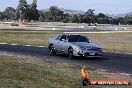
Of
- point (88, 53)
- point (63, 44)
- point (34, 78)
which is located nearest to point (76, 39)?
point (63, 44)

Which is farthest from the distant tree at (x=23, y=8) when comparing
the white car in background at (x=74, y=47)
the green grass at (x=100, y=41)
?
the white car in background at (x=74, y=47)

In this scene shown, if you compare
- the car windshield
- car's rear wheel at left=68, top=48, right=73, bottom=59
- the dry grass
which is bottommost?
the dry grass

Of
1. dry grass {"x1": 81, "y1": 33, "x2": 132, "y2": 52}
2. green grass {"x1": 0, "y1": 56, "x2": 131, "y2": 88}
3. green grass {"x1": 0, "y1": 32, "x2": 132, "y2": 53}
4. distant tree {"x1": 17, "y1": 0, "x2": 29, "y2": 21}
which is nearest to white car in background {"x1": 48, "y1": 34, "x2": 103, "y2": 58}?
green grass {"x1": 0, "y1": 56, "x2": 131, "y2": 88}

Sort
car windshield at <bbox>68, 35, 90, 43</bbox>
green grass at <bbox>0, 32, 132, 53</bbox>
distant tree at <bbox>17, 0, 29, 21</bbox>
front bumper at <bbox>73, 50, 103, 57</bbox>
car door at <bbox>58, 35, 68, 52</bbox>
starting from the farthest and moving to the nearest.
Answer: distant tree at <bbox>17, 0, 29, 21</bbox>
green grass at <bbox>0, 32, 132, 53</bbox>
car windshield at <bbox>68, 35, 90, 43</bbox>
car door at <bbox>58, 35, 68, 52</bbox>
front bumper at <bbox>73, 50, 103, 57</bbox>

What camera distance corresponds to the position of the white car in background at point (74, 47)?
70.1 feet

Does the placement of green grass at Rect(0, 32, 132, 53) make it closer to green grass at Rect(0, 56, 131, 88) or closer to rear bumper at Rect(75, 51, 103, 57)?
rear bumper at Rect(75, 51, 103, 57)

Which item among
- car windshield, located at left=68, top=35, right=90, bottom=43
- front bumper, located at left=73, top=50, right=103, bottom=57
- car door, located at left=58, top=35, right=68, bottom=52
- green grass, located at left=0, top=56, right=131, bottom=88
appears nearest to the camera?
green grass, located at left=0, top=56, right=131, bottom=88

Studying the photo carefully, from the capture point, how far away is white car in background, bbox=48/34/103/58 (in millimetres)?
21359

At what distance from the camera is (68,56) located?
72.3 ft

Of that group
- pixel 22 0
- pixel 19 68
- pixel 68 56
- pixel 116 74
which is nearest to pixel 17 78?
pixel 19 68

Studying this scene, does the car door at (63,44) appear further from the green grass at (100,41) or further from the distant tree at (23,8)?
the distant tree at (23,8)

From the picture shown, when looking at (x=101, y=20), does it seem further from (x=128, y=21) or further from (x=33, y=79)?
(x=33, y=79)

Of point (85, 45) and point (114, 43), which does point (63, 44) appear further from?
point (114, 43)

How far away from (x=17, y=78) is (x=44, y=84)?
1.28 meters
